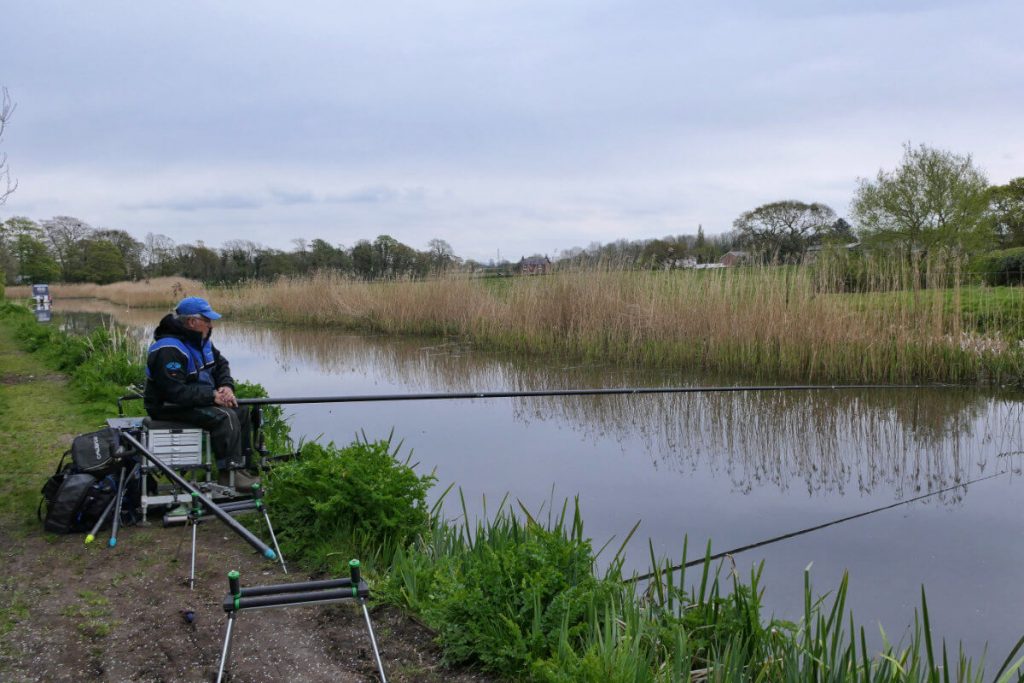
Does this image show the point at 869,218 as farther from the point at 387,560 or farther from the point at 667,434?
the point at 387,560

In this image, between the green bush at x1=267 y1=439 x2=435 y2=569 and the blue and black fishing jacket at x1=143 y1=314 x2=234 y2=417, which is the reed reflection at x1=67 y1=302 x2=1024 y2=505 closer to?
the green bush at x1=267 y1=439 x2=435 y2=569

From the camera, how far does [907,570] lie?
181 inches

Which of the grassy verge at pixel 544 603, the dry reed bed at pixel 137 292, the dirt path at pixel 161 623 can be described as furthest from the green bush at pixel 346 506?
the dry reed bed at pixel 137 292

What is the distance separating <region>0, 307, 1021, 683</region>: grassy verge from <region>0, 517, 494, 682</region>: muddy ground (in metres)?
0.15

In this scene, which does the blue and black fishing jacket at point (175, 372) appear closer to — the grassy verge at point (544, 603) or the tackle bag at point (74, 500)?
the tackle bag at point (74, 500)

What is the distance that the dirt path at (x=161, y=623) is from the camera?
10.2ft

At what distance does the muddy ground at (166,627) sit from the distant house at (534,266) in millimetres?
11560

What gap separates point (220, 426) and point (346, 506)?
1279 mm

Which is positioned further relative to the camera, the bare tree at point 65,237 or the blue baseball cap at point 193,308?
the bare tree at point 65,237

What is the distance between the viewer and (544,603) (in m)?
3.30

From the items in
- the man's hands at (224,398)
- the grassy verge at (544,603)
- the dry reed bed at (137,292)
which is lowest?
the grassy verge at (544,603)

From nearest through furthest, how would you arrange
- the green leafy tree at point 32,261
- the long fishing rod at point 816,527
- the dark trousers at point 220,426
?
1. the long fishing rod at point 816,527
2. the dark trousers at point 220,426
3. the green leafy tree at point 32,261

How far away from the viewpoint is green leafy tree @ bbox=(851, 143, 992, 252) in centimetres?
2681

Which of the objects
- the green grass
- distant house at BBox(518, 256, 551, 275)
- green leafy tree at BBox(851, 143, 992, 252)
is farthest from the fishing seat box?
green leafy tree at BBox(851, 143, 992, 252)
